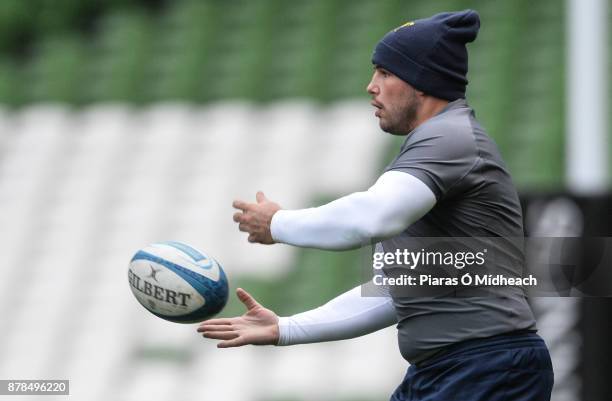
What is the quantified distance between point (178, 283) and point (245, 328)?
0.33 metres

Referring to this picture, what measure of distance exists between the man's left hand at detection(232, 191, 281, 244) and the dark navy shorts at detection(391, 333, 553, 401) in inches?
21.7

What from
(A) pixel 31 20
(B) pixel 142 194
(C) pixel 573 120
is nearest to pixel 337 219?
(C) pixel 573 120

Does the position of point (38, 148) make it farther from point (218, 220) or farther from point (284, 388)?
point (284, 388)

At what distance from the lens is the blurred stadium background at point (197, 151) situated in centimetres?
849

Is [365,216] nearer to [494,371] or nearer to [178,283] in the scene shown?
[494,371]

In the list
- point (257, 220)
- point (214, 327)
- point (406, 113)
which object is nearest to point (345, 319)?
point (214, 327)

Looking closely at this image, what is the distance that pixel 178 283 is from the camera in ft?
12.3

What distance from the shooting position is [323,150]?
945cm

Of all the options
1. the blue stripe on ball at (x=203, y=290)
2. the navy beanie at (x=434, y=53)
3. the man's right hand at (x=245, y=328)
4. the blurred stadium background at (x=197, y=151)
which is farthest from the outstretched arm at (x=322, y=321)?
the blurred stadium background at (x=197, y=151)

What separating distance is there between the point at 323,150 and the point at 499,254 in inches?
243

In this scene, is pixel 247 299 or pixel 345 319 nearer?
pixel 247 299

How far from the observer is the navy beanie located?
3.39 metres

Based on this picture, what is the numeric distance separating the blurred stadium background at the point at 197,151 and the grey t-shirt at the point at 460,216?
12.9 ft

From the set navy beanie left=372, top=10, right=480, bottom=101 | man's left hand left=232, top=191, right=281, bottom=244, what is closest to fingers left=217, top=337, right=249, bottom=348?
man's left hand left=232, top=191, right=281, bottom=244
